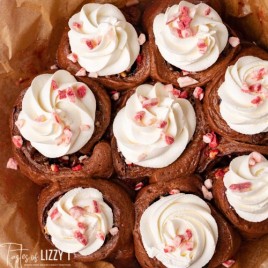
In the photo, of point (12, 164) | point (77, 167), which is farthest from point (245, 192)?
point (12, 164)

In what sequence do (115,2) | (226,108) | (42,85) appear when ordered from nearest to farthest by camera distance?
1. (226,108)
2. (42,85)
3. (115,2)

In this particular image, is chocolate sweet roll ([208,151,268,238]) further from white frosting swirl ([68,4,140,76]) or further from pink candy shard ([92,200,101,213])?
white frosting swirl ([68,4,140,76])

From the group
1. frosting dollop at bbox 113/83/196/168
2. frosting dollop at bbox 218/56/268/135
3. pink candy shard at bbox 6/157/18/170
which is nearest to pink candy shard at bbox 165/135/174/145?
frosting dollop at bbox 113/83/196/168

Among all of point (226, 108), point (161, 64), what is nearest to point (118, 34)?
point (161, 64)

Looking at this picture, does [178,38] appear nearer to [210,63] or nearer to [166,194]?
[210,63]

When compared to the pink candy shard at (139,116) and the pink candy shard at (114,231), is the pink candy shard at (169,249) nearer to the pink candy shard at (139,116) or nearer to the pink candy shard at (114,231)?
the pink candy shard at (114,231)

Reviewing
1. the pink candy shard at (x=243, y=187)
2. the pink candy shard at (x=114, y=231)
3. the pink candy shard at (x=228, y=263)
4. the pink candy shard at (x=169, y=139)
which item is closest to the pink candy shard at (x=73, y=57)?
the pink candy shard at (x=169, y=139)
